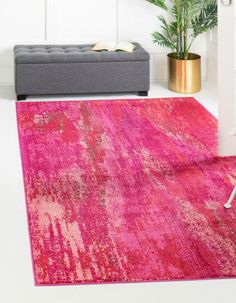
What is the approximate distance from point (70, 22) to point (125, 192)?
11.6ft

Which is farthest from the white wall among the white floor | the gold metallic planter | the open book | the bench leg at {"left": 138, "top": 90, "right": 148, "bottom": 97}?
the white floor

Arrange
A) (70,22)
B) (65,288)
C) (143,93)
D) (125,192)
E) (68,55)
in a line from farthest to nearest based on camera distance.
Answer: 1. (70,22)
2. (143,93)
3. (68,55)
4. (125,192)
5. (65,288)

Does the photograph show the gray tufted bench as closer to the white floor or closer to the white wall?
the white wall

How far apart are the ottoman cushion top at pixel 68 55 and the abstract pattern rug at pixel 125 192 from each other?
44 cm

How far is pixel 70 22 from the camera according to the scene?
8.65 metres

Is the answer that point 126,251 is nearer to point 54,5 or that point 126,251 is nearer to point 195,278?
point 195,278

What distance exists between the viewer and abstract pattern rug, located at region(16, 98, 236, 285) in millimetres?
4504

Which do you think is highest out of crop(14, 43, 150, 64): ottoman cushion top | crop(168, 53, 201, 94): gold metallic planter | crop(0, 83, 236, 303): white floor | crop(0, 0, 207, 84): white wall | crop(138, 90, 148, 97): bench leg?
Result: crop(0, 0, 207, 84): white wall

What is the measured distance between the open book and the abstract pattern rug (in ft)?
2.12

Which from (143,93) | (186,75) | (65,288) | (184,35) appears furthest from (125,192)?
(184,35)

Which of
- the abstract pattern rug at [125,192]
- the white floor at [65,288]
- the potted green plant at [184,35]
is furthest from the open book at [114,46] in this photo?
the white floor at [65,288]

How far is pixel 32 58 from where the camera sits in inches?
314

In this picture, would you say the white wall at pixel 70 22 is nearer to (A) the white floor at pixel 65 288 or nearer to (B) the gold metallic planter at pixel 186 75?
(B) the gold metallic planter at pixel 186 75

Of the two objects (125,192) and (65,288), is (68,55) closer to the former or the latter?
(125,192)
